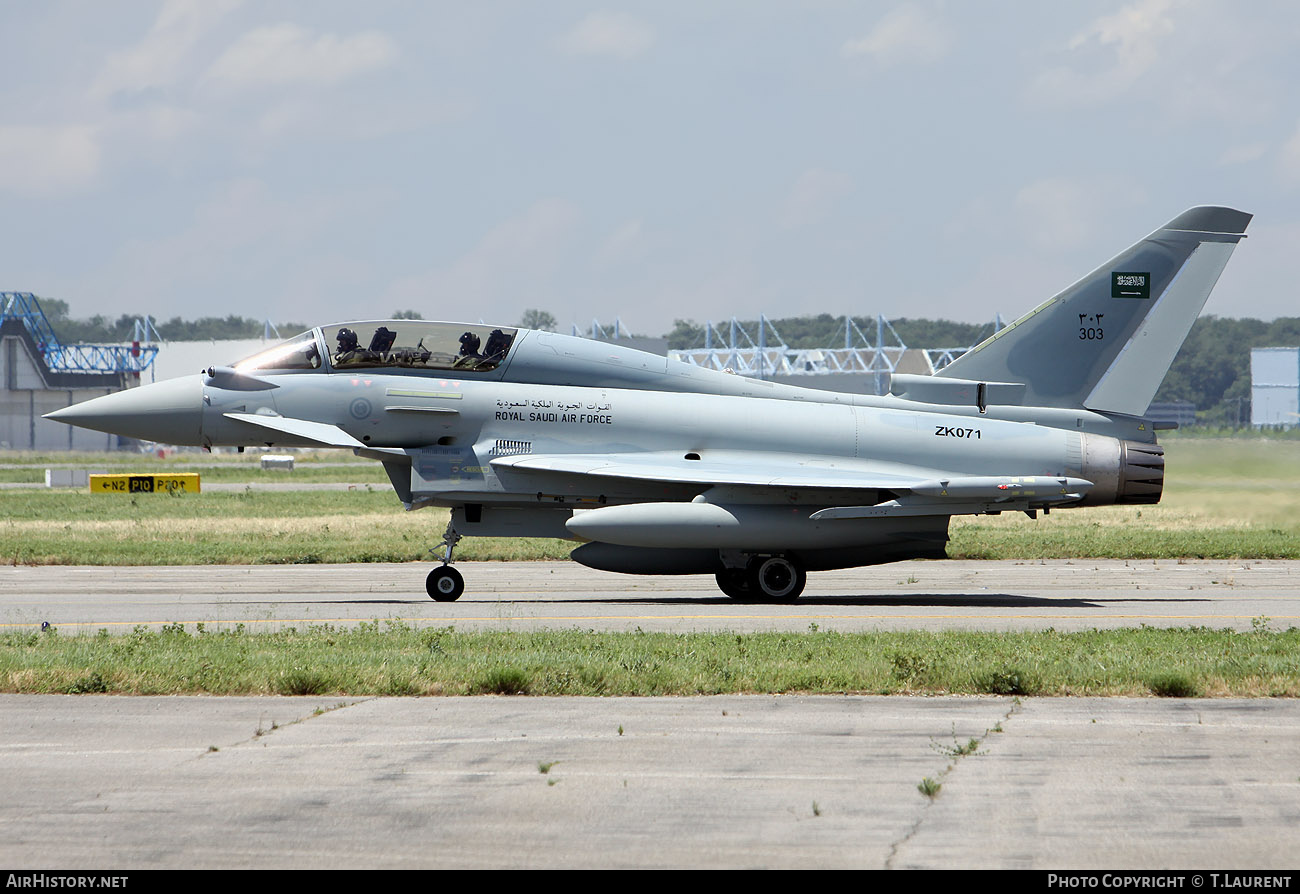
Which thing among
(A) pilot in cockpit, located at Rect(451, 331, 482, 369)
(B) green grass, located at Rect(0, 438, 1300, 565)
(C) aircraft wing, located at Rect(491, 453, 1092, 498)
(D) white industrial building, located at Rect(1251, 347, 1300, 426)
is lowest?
(B) green grass, located at Rect(0, 438, 1300, 565)

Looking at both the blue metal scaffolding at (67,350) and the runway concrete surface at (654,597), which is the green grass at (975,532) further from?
the blue metal scaffolding at (67,350)

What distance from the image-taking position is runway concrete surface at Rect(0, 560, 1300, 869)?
6.04 m

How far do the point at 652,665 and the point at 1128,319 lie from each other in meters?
11.2

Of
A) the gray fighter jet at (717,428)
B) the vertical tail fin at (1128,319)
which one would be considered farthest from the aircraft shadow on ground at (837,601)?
the vertical tail fin at (1128,319)

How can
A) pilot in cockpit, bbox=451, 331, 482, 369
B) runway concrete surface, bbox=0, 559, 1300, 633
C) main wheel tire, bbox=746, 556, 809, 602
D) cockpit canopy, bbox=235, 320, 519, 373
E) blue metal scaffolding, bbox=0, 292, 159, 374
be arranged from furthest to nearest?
blue metal scaffolding, bbox=0, 292, 159, 374
pilot in cockpit, bbox=451, 331, 482, 369
cockpit canopy, bbox=235, 320, 519, 373
main wheel tire, bbox=746, 556, 809, 602
runway concrete surface, bbox=0, 559, 1300, 633

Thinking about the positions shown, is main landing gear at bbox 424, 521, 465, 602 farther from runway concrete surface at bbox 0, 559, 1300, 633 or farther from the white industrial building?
the white industrial building

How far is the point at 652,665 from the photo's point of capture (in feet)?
35.6

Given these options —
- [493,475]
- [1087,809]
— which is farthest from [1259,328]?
[1087,809]

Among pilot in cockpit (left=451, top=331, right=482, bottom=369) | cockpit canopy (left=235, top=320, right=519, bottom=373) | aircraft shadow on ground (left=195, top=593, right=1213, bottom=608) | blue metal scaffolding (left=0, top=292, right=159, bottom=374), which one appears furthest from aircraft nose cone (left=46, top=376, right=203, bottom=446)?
blue metal scaffolding (left=0, top=292, right=159, bottom=374)

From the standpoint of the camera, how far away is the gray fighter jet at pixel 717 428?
17.5m

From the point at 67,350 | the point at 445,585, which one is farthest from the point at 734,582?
the point at 67,350

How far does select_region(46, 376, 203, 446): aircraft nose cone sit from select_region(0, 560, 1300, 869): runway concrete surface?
844cm

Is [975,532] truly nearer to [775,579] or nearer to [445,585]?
[775,579]

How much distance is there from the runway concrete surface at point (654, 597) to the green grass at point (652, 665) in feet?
6.52
